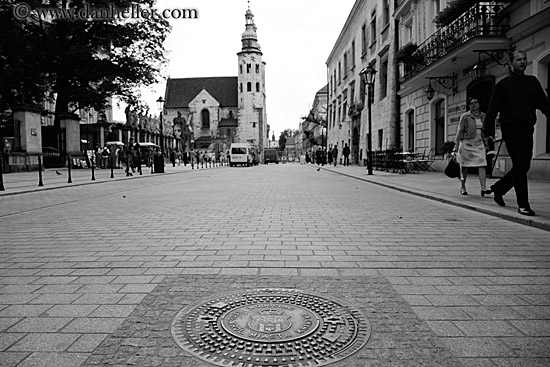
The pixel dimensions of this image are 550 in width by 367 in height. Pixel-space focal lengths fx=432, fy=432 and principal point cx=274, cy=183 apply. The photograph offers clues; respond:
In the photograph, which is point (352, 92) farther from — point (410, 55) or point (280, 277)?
point (280, 277)

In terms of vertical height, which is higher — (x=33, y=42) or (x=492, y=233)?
(x=33, y=42)

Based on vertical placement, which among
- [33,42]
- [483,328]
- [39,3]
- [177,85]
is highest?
[177,85]

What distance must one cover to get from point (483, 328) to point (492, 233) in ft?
11.2

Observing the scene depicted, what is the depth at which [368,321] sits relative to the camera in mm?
2658

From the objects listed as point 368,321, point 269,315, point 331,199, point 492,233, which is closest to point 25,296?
point 269,315

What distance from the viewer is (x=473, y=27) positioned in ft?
45.9

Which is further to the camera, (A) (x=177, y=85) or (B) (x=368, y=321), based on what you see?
(A) (x=177, y=85)

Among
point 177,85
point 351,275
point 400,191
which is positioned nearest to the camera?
point 351,275

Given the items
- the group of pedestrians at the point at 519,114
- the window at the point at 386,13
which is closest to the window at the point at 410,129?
the window at the point at 386,13

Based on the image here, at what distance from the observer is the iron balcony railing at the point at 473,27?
44.0 feet

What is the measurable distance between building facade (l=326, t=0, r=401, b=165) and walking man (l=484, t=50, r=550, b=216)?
12.8 meters

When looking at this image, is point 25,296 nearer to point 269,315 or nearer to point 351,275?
point 269,315

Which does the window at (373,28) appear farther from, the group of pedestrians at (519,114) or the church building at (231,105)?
the church building at (231,105)

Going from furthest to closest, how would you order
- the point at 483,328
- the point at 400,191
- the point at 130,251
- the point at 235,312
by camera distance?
1. the point at 400,191
2. the point at 130,251
3. the point at 235,312
4. the point at 483,328
